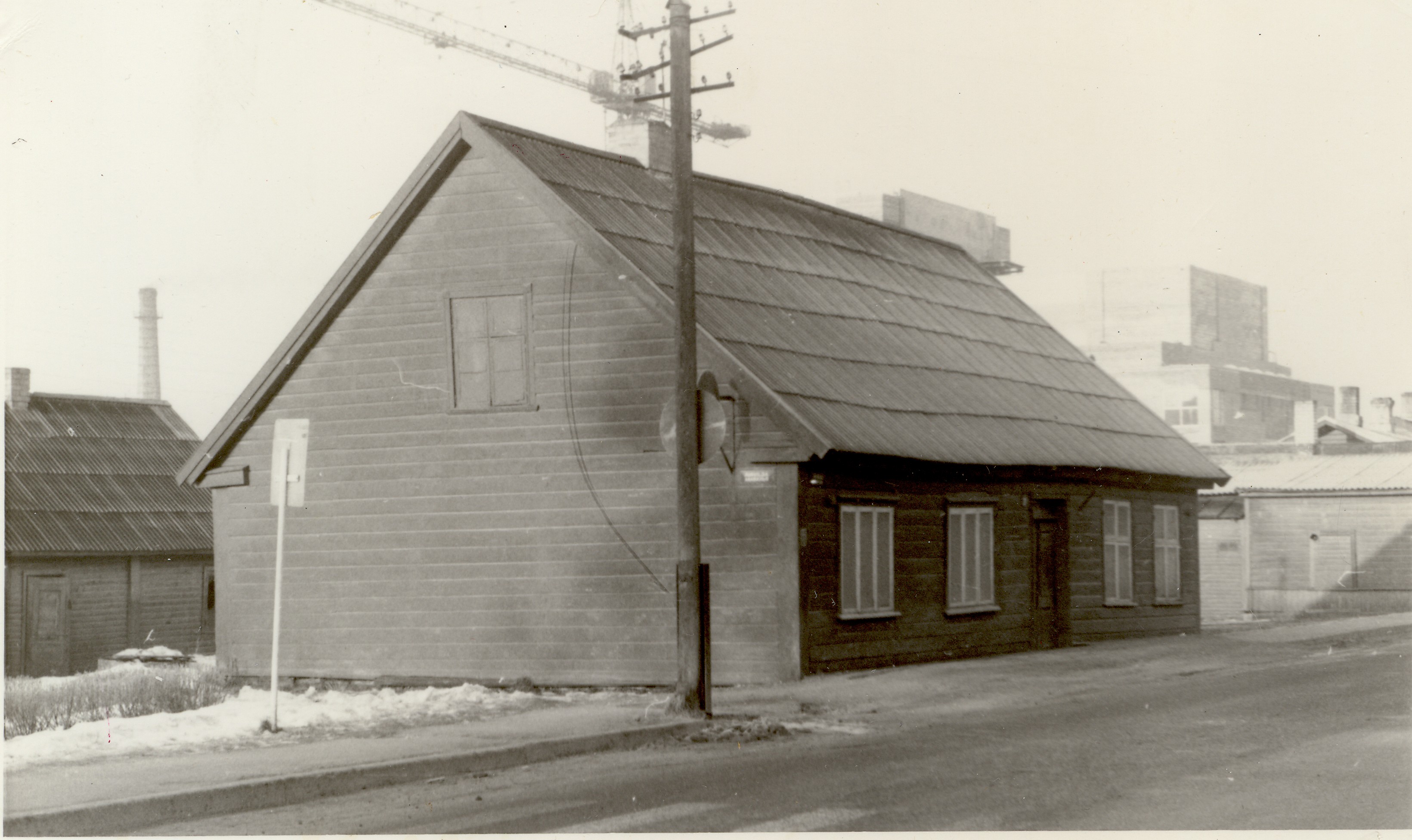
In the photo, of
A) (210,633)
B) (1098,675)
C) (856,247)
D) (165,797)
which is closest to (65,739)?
(165,797)

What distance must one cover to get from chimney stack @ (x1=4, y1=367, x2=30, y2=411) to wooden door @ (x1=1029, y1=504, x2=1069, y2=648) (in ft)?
76.9

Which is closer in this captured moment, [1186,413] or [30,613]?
[30,613]

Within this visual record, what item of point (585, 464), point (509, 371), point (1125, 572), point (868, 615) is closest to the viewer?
point (585, 464)

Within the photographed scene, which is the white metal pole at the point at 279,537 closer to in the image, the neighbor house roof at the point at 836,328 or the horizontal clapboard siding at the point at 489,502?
the horizontal clapboard siding at the point at 489,502

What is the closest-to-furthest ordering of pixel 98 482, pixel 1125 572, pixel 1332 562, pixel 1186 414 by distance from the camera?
pixel 1125 572 → pixel 98 482 → pixel 1332 562 → pixel 1186 414

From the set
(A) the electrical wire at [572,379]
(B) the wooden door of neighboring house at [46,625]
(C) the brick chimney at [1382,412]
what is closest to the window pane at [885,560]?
(A) the electrical wire at [572,379]

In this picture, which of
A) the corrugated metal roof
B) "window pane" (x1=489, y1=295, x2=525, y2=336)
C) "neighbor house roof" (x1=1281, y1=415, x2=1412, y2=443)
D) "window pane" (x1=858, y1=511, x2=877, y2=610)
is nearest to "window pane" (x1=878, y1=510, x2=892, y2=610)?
"window pane" (x1=858, y1=511, x2=877, y2=610)

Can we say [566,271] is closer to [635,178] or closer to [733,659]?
[635,178]

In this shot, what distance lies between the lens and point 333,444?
2233 centimetres

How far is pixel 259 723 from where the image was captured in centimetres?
1413

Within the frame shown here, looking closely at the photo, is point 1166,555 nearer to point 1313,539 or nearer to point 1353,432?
point 1313,539

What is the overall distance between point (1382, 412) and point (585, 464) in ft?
138

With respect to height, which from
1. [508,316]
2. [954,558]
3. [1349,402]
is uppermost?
[1349,402]

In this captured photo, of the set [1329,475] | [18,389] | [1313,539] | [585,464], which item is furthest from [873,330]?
[1329,475]
